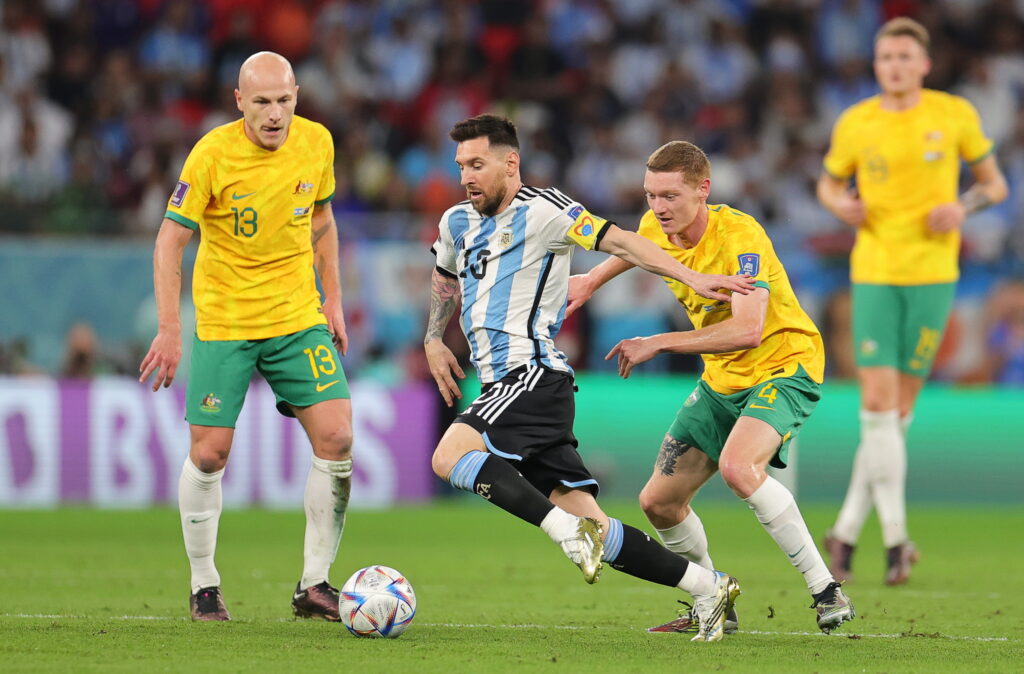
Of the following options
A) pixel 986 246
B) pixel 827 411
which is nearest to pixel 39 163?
pixel 827 411

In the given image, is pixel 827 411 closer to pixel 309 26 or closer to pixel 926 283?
pixel 926 283

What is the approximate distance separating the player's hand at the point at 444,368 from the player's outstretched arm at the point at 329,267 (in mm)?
736

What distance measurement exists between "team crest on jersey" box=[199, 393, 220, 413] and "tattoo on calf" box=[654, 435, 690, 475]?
1980 millimetres

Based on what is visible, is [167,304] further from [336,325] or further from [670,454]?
[670,454]

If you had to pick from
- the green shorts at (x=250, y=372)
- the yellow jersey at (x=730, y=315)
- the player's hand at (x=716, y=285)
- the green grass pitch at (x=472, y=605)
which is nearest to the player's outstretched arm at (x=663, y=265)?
the player's hand at (x=716, y=285)

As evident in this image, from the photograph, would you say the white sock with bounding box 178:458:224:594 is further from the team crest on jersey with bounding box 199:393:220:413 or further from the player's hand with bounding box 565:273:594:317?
the player's hand with bounding box 565:273:594:317

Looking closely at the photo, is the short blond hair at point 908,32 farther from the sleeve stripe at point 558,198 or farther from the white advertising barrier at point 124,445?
the white advertising barrier at point 124,445

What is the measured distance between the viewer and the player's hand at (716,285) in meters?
5.86

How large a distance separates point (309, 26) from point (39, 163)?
4089mm

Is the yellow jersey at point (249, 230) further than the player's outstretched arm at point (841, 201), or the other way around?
the player's outstretched arm at point (841, 201)

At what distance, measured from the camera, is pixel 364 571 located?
6.18 m

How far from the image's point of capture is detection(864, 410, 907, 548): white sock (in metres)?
8.93

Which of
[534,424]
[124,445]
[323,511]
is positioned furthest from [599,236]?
[124,445]

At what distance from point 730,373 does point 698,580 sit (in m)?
1.05
